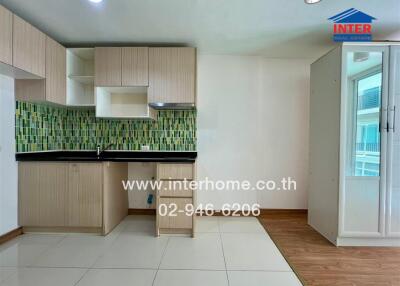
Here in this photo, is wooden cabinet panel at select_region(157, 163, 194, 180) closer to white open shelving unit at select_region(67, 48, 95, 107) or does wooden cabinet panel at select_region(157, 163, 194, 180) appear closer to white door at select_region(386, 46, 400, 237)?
white open shelving unit at select_region(67, 48, 95, 107)

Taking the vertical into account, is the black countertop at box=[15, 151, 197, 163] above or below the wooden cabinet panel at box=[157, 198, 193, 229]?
above

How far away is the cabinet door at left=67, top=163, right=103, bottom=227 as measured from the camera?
8.34ft

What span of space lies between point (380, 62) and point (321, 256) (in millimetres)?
1971

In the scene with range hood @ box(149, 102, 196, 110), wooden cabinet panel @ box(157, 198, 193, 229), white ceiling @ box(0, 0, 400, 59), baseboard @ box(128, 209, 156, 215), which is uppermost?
white ceiling @ box(0, 0, 400, 59)

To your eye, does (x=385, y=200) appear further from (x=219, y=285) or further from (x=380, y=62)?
(x=219, y=285)

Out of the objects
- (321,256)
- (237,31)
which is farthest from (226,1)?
(321,256)

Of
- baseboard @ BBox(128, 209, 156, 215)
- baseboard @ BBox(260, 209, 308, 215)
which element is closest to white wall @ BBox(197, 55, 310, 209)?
baseboard @ BBox(260, 209, 308, 215)

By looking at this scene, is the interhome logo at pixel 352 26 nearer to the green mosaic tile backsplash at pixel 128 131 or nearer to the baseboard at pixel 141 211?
the green mosaic tile backsplash at pixel 128 131

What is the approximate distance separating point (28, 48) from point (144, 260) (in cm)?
228

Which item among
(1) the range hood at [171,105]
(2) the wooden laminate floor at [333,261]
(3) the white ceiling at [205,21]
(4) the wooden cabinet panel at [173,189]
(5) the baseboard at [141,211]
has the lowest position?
(2) the wooden laminate floor at [333,261]

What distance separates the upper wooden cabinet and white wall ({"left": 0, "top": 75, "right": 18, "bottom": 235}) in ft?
2.88

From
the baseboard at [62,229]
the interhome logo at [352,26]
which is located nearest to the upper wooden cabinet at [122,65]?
the baseboard at [62,229]

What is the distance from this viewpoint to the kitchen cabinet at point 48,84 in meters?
2.49

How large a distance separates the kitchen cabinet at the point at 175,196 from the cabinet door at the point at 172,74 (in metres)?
0.85
